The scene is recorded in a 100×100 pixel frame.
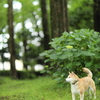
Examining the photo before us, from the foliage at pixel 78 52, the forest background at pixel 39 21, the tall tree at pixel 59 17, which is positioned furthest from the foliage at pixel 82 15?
the foliage at pixel 78 52

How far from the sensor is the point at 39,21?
97.1 ft

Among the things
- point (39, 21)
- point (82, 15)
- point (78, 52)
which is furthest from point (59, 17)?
point (39, 21)

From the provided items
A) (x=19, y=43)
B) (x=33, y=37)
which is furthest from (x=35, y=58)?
(x=19, y=43)

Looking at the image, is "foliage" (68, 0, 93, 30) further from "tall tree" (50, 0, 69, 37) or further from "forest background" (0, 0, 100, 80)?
"tall tree" (50, 0, 69, 37)

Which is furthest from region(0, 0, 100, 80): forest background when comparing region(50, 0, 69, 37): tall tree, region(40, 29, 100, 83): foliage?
region(40, 29, 100, 83): foliage

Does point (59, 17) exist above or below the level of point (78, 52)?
above

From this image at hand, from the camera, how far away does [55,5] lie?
10859mm

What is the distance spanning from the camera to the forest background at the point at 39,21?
35.9 feet

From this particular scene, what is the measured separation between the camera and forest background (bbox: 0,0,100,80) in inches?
430

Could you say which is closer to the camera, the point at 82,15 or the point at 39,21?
the point at 82,15

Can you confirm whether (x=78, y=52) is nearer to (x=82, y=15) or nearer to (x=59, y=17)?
(x=59, y=17)

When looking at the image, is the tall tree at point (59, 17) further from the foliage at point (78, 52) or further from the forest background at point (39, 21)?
the foliage at point (78, 52)

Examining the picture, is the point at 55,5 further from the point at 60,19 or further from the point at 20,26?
the point at 20,26

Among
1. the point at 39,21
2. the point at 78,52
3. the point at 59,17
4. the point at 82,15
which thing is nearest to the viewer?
the point at 78,52
